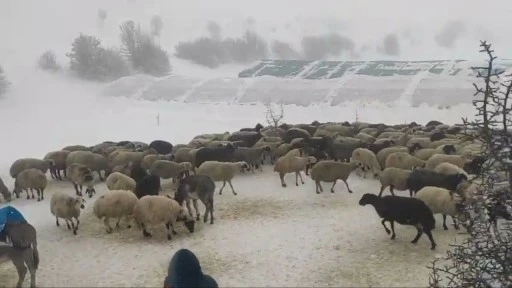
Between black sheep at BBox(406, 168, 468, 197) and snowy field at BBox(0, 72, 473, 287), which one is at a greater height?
black sheep at BBox(406, 168, 468, 197)

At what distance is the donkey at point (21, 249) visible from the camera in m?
9.68

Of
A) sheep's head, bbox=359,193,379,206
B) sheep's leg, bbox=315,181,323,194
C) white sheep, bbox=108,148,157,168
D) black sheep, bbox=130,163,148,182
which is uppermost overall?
white sheep, bbox=108,148,157,168

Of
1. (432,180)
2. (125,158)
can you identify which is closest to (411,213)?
(432,180)

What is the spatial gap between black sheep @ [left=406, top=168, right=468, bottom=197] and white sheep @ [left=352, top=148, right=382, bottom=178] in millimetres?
3014

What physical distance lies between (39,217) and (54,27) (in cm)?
5351

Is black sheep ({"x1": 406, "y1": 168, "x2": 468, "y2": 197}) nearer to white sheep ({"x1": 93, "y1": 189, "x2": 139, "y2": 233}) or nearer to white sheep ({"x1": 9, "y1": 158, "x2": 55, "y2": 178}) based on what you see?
white sheep ({"x1": 93, "y1": 189, "x2": 139, "y2": 233})

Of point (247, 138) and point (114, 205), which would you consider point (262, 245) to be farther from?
point (247, 138)

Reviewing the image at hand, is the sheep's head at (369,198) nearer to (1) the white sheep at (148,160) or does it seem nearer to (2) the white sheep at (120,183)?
(2) the white sheep at (120,183)

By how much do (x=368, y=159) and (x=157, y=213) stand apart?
7.74 meters

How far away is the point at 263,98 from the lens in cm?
3834

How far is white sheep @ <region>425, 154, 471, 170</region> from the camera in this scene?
1570 cm

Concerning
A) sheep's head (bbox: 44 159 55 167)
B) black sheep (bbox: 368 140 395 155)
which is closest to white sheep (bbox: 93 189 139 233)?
sheep's head (bbox: 44 159 55 167)

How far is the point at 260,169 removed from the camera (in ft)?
61.3

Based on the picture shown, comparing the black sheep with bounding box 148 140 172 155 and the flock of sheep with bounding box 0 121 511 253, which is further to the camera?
the black sheep with bounding box 148 140 172 155
